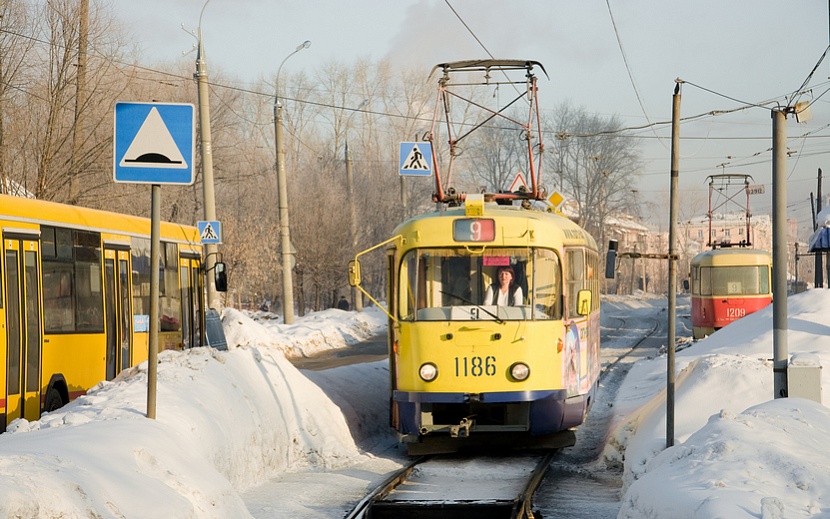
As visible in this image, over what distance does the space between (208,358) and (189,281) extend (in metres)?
6.18

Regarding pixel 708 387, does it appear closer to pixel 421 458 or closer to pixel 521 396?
pixel 521 396

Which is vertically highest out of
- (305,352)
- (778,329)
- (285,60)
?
(285,60)

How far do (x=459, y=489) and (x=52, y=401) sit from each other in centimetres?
459

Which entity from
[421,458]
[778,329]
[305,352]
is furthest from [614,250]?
[305,352]

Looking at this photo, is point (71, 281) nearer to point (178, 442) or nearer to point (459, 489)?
point (178, 442)

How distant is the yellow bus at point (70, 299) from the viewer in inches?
448

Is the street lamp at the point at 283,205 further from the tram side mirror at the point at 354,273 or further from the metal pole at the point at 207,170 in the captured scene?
the tram side mirror at the point at 354,273

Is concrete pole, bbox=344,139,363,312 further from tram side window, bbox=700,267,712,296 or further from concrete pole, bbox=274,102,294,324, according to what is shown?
tram side window, bbox=700,267,712,296

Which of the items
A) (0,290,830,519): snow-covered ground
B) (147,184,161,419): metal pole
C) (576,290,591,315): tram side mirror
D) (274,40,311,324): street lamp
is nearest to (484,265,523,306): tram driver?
(576,290,591,315): tram side mirror

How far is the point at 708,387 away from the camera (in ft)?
41.1

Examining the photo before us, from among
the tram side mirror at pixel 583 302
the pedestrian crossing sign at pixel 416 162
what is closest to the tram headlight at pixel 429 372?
the tram side mirror at pixel 583 302

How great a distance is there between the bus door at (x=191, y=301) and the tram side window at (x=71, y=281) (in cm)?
380

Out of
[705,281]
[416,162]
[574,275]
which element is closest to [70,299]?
[574,275]

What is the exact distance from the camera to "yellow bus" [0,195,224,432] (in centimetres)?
1138
